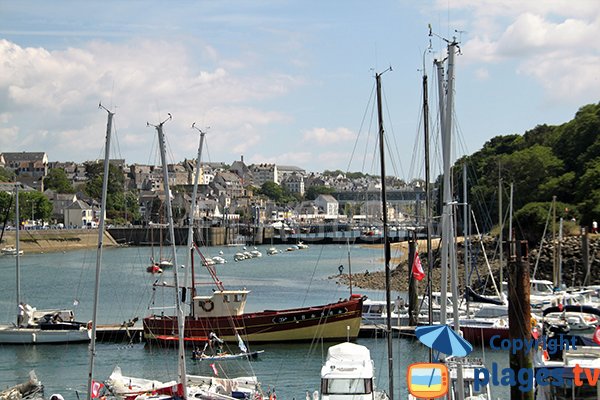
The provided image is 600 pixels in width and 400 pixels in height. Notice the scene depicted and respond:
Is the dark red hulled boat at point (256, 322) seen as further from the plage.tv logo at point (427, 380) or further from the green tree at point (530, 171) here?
the green tree at point (530, 171)

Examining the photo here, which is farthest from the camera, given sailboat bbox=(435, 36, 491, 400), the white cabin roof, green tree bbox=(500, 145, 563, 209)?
green tree bbox=(500, 145, 563, 209)

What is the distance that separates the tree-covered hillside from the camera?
80062 mm

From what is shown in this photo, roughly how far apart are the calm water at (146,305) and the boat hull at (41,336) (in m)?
0.43

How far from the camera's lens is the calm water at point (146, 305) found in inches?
1346

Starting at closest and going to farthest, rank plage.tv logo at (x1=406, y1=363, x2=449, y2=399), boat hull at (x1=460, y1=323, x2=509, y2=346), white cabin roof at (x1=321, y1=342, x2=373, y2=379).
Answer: plage.tv logo at (x1=406, y1=363, x2=449, y2=399), white cabin roof at (x1=321, y1=342, x2=373, y2=379), boat hull at (x1=460, y1=323, x2=509, y2=346)

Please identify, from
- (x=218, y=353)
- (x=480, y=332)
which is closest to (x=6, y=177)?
(x=218, y=353)

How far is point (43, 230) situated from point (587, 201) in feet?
285

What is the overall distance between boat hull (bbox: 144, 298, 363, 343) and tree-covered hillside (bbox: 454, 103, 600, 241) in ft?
135

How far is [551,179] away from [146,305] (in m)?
51.3

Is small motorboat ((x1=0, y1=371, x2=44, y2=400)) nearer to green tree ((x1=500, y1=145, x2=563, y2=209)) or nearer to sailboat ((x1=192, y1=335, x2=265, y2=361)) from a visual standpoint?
sailboat ((x1=192, y1=335, x2=265, y2=361))

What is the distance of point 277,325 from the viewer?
4069 cm

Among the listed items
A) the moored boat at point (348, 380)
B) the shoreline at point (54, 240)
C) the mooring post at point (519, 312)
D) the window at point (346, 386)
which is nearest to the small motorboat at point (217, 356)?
the moored boat at point (348, 380)

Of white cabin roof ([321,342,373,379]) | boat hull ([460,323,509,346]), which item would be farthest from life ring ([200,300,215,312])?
white cabin roof ([321,342,373,379])

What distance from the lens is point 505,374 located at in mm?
21781
